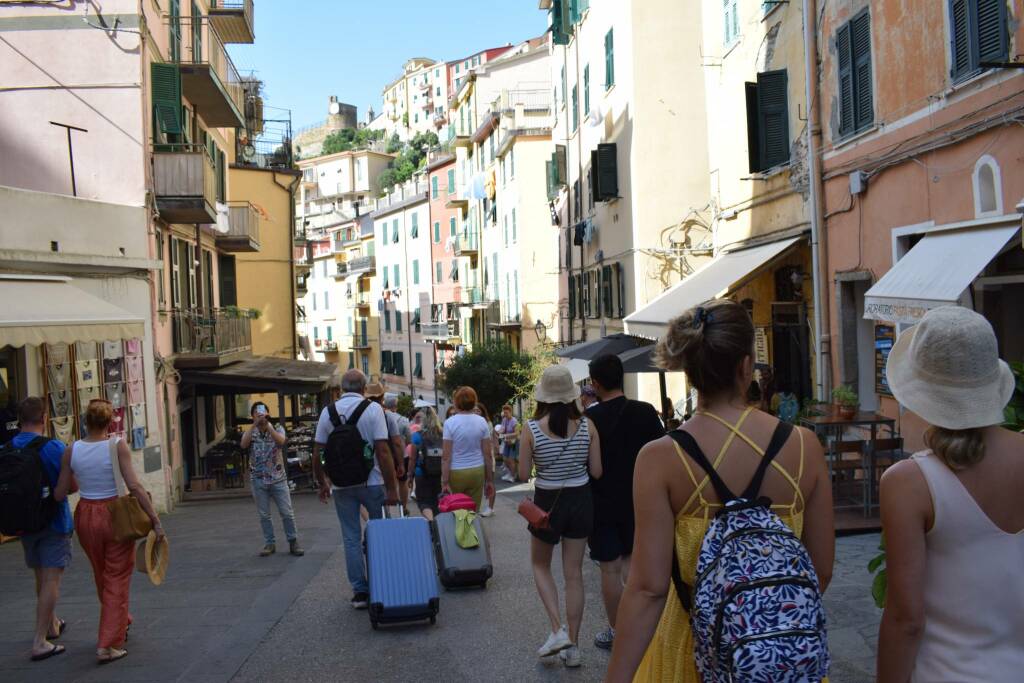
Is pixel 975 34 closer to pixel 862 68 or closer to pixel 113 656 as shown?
pixel 862 68

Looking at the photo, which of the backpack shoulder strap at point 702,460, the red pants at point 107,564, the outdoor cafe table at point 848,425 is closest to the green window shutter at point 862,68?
the outdoor cafe table at point 848,425

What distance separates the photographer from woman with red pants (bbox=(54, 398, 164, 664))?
21.6 ft

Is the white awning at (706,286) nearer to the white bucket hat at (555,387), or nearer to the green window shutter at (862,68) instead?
the green window shutter at (862,68)

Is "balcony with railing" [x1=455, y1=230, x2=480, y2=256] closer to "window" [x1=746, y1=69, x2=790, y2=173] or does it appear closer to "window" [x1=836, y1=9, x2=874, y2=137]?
"window" [x1=746, y1=69, x2=790, y2=173]

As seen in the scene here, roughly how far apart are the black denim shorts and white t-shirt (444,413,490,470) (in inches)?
122

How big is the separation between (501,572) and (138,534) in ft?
11.2

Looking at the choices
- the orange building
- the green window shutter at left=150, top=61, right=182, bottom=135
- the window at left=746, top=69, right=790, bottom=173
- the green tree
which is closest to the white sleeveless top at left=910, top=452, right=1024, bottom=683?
the orange building

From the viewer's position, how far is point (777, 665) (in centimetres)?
247

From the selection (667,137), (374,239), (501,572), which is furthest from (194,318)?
(374,239)

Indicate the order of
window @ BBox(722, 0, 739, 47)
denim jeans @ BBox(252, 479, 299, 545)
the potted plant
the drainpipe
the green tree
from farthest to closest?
the green tree < window @ BBox(722, 0, 739, 47) < the drainpipe < denim jeans @ BBox(252, 479, 299, 545) < the potted plant

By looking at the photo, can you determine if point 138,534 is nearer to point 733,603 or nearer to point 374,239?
point 733,603

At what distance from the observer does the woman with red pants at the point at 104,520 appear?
6.58 meters

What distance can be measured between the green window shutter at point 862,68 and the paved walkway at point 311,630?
18.2 feet

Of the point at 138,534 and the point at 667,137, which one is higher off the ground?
the point at 667,137
